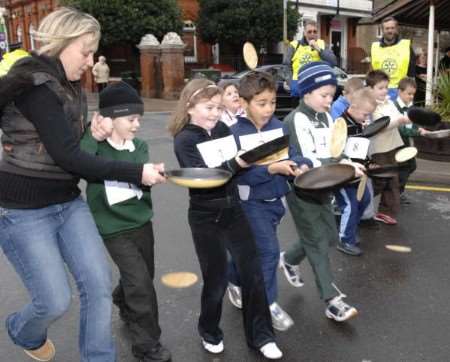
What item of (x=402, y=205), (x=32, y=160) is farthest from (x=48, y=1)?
(x=32, y=160)

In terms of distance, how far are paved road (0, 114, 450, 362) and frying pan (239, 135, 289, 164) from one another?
1.15m

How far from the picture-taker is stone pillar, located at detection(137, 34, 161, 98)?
918 inches

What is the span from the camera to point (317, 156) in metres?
3.35

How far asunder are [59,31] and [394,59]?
5602 mm

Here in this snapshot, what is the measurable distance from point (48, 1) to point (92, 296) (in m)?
35.9

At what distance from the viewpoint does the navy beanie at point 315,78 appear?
3354 millimetres

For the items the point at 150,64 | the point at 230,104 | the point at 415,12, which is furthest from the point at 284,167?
the point at 150,64

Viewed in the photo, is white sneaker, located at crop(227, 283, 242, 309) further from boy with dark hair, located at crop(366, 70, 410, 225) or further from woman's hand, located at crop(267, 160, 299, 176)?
boy with dark hair, located at crop(366, 70, 410, 225)

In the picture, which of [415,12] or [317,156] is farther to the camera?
[415,12]

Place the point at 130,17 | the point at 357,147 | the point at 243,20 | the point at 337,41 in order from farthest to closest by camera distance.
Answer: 1. the point at 337,41
2. the point at 243,20
3. the point at 130,17
4. the point at 357,147

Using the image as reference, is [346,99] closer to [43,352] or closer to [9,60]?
[9,60]

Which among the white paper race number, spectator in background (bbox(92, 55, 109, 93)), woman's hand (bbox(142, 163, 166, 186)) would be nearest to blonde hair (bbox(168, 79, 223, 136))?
woman's hand (bbox(142, 163, 166, 186))

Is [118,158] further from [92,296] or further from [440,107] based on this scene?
[440,107]

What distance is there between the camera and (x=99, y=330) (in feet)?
8.31
